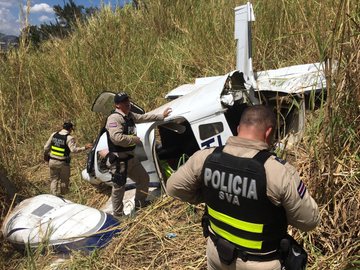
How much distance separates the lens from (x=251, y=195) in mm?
1908

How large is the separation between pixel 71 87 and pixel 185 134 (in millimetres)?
3482

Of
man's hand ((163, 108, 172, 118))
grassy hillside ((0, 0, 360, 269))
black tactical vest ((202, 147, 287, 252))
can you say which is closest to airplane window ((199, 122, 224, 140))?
man's hand ((163, 108, 172, 118))

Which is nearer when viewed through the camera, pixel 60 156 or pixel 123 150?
pixel 123 150

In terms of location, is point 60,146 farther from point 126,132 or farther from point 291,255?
point 291,255

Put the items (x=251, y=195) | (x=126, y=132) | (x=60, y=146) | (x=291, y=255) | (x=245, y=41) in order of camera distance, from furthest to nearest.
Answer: (x=60, y=146) → (x=245, y=41) → (x=126, y=132) → (x=291, y=255) → (x=251, y=195)

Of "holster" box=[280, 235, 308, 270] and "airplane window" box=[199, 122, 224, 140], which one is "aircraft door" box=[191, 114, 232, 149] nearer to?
"airplane window" box=[199, 122, 224, 140]

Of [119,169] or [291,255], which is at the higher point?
[291,255]

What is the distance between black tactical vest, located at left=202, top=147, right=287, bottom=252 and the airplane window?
229cm

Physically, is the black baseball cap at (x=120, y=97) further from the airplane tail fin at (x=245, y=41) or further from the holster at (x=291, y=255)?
the holster at (x=291, y=255)

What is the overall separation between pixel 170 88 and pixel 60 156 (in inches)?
113

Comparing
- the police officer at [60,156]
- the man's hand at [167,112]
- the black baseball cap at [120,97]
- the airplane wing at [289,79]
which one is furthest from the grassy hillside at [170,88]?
the black baseball cap at [120,97]

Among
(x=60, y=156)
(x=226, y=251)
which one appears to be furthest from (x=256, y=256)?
(x=60, y=156)

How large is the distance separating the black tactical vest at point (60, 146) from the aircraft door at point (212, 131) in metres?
2.46

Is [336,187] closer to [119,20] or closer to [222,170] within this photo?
[222,170]
